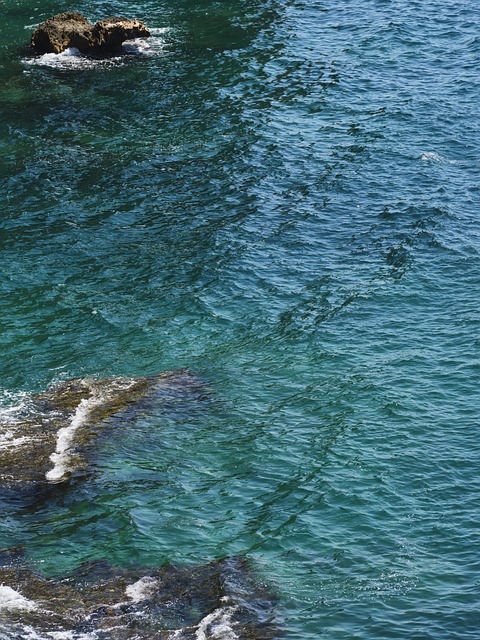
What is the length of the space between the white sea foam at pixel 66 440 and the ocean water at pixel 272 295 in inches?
39.1

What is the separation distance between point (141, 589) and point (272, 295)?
19024 millimetres

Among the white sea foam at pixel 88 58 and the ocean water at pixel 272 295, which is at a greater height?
the white sea foam at pixel 88 58

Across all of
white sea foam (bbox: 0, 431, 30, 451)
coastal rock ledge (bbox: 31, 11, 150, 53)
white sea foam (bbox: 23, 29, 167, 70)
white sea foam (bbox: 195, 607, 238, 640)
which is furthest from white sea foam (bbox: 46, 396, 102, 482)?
coastal rock ledge (bbox: 31, 11, 150, 53)

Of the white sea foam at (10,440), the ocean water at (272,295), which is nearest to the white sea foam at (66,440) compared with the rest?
the ocean water at (272,295)

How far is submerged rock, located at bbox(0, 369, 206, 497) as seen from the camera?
1272 inches

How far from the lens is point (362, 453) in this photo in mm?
34469

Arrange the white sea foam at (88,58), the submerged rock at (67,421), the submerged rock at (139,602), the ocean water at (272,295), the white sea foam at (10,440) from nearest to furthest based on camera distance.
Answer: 1. the submerged rock at (139,602)
2. the ocean water at (272,295)
3. the submerged rock at (67,421)
4. the white sea foam at (10,440)
5. the white sea foam at (88,58)

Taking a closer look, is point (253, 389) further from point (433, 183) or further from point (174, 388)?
point (433, 183)

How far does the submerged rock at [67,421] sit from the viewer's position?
3231 centimetres

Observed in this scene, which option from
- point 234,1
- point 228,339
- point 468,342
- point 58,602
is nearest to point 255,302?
point 228,339

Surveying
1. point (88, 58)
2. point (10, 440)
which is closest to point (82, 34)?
point (88, 58)

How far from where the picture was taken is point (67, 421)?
35031mm

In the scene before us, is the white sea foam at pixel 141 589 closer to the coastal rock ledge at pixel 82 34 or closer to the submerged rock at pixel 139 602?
the submerged rock at pixel 139 602

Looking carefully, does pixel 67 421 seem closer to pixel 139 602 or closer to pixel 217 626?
pixel 139 602
